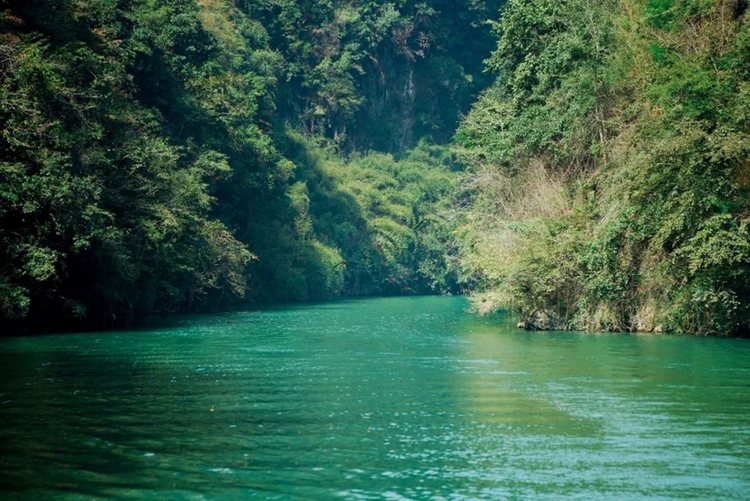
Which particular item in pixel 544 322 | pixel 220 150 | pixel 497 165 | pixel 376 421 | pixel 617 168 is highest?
pixel 220 150

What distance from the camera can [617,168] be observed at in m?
34.2

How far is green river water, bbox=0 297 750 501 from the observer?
1248 cm

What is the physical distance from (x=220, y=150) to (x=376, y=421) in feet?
135

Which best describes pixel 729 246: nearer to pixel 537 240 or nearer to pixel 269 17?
pixel 537 240

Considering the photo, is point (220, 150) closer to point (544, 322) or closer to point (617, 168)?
point (544, 322)

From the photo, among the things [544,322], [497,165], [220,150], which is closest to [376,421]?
[544,322]

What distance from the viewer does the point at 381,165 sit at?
319 feet

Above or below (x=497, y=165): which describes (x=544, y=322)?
below

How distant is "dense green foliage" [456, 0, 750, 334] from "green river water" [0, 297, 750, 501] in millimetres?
3015

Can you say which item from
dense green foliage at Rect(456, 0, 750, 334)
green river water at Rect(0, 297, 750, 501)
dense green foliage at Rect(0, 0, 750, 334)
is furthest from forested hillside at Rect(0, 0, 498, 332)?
dense green foliage at Rect(456, 0, 750, 334)

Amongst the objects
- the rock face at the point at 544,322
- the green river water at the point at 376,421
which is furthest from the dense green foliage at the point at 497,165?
the green river water at the point at 376,421

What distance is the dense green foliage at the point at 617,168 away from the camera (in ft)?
95.5

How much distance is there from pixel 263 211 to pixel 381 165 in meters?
31.6

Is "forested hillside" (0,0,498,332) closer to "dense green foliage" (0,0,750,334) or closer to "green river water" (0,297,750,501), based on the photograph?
"dense green foliage" (0,0,750,334)
